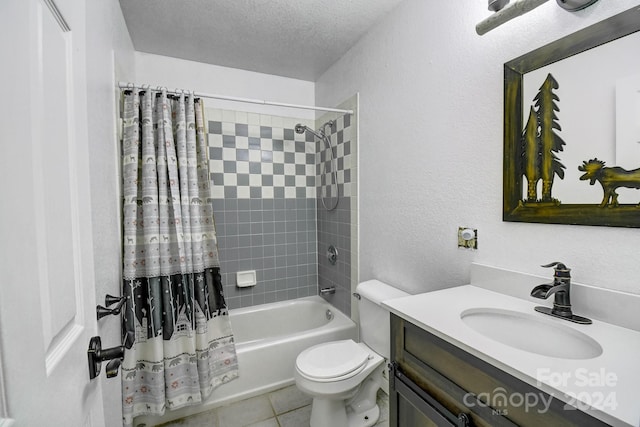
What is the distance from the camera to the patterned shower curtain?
1494mm

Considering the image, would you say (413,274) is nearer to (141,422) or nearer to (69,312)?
(69,312)

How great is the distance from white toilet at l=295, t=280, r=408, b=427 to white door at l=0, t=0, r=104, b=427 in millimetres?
937

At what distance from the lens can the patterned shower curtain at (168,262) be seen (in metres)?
1.49

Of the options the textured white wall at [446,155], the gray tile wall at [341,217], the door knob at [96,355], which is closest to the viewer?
the door knob at [96,355]

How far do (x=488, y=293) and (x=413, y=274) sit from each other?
47cm

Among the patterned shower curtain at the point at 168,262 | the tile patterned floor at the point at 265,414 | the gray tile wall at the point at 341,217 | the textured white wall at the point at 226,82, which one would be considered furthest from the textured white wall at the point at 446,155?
the patterned shower curtain at the point at 168,262

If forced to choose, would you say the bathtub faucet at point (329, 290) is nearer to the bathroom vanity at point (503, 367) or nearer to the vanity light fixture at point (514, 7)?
the bathroom vanity at point (503, 367)

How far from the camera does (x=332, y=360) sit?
4.78 ft

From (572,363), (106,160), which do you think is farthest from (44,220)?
(572,363)

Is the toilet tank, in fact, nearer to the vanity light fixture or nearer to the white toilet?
the white toilet

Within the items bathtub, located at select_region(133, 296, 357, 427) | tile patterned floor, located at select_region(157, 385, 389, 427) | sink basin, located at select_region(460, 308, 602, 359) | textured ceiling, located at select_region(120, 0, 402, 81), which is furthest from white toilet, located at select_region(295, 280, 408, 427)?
textured ceiling, located at select_region(120, 0, 402, 81)

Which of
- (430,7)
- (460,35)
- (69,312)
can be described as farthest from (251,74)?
(69,312)

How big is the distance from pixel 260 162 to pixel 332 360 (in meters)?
1.71

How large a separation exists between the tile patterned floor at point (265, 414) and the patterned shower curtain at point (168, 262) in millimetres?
151
